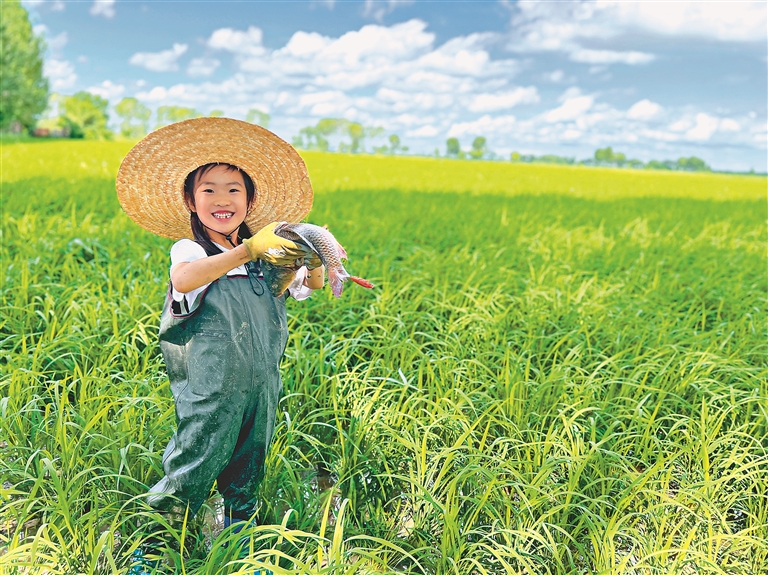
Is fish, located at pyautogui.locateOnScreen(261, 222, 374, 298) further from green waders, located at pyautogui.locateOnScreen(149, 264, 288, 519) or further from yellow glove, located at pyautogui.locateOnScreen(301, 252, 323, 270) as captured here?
green waders, located at pyautogui.locateOnScreen(149, 264, 288, 519)

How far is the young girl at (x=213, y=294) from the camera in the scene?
1.68 metres

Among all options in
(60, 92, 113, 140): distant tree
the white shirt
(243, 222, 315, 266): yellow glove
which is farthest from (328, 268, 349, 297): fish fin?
(60, 92, 113, 140): distant tree

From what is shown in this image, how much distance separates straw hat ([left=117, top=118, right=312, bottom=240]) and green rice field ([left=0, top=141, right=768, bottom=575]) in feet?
2.75

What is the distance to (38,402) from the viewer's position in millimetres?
2590

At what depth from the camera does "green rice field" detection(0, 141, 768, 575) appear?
1.91m

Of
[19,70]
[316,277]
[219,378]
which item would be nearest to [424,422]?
[316,277]

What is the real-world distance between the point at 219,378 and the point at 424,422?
110 centimetres

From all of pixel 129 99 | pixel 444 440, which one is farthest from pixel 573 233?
pixel 129 99

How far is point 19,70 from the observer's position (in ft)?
141

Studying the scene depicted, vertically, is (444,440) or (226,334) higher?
(226,334)

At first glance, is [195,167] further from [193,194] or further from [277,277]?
[277,277]

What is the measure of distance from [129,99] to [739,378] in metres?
96.3

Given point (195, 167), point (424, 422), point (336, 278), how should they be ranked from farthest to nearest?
point (424, 422) < point (195, 167) < point (336, 278)

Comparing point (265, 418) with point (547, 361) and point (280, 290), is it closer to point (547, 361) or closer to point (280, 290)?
point (280, 290)
